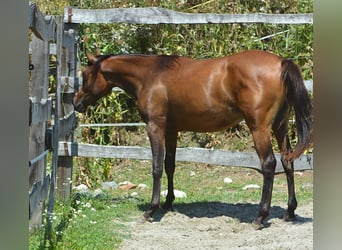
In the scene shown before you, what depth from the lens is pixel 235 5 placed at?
7.02 meters

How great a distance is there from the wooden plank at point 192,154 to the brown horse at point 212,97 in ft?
0.68

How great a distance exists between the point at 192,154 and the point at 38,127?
1.75m

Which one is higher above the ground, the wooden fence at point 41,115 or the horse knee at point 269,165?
the wooden fence at point 41,115

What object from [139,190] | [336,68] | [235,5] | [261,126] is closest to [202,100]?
[261,126]

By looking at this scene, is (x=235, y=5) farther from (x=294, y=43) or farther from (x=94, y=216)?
(x=94, y=216)

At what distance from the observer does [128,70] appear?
4660 millimetres

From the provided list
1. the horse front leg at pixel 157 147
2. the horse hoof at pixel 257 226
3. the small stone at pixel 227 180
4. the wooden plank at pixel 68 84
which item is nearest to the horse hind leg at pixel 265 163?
the horse hoof at pixel 257 226

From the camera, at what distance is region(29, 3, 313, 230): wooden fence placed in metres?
3.43

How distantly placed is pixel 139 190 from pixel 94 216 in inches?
49.5

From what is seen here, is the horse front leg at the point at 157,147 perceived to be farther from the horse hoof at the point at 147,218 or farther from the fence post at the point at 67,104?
the fence post at the point at 67,104

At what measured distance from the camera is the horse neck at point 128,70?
15.1 ft

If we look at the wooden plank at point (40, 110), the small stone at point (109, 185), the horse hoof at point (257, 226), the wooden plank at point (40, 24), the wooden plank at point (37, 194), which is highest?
the wooden plank at point (40, 24)

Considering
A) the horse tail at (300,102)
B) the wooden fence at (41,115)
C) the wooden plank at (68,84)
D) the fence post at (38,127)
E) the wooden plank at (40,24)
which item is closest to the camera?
the wooden plank at (40,24)

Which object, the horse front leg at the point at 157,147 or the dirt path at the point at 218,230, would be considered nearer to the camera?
the dirt path at the point at 218,230
